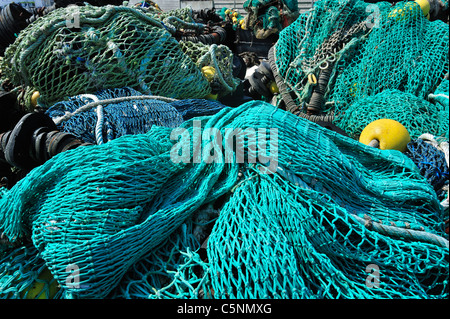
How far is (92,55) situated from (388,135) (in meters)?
1.91

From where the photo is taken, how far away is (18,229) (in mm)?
1232

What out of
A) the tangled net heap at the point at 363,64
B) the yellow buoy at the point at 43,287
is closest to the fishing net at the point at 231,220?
the yellow buoy at the point at 43,287

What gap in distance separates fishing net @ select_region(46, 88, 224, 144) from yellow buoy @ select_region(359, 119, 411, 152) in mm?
1146

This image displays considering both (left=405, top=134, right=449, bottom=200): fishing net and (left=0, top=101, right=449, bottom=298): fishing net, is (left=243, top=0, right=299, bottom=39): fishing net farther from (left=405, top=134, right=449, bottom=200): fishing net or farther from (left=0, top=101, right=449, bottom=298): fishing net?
(left=0, top=101, right=449, bottom=298): fishing net

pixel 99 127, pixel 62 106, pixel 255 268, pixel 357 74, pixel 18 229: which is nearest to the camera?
pixel 255 268

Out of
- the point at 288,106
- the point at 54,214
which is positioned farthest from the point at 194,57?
the point at 54,214

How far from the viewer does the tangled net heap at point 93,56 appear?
2.24 m

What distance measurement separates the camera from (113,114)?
1994mm

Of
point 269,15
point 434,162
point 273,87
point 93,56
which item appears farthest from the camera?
point 269,15

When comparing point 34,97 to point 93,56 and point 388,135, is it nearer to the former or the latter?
point 93,56

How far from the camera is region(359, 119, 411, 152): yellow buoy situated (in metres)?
1.91

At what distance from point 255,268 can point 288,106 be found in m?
2.06

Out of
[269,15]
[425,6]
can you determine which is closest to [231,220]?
[425,6]
